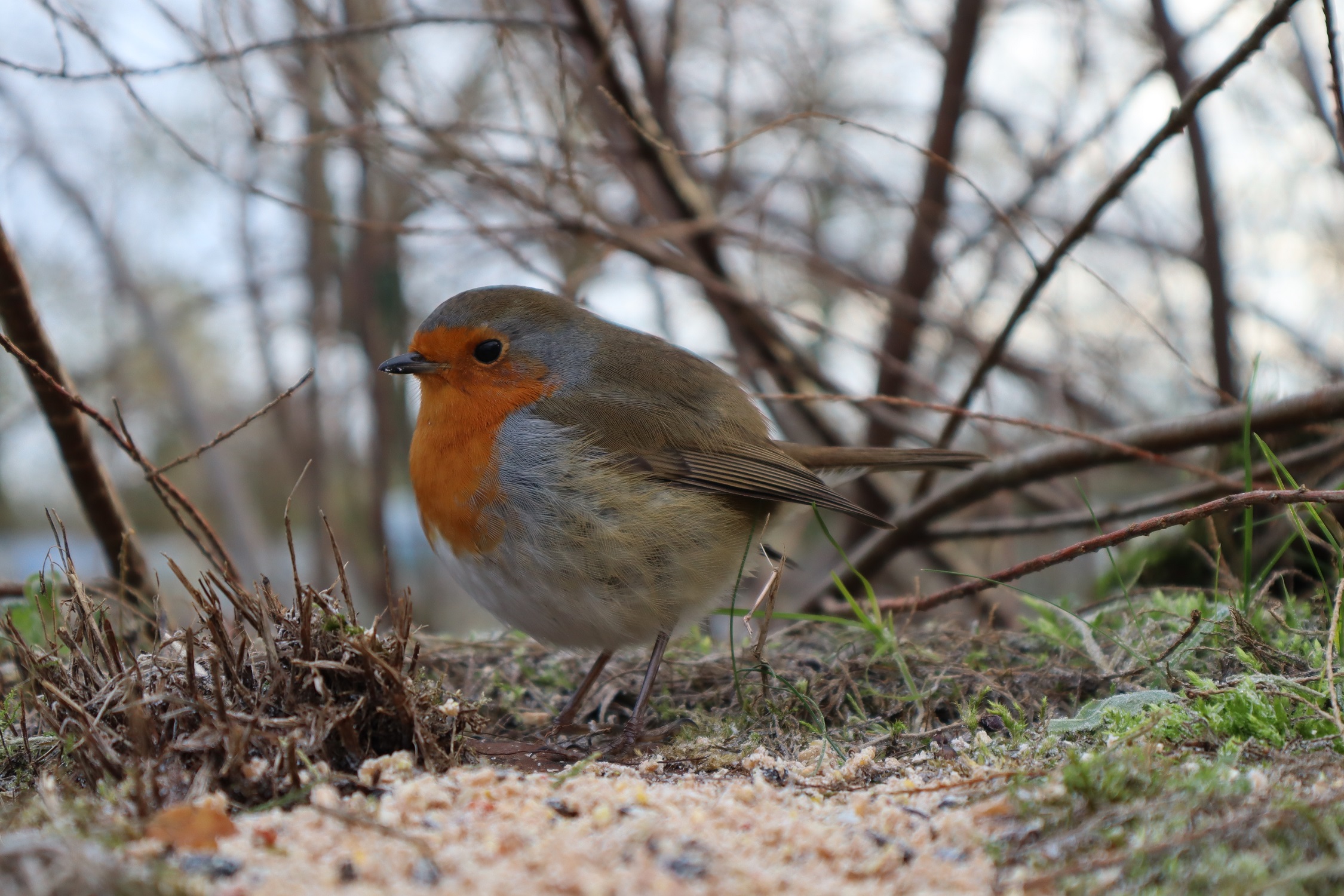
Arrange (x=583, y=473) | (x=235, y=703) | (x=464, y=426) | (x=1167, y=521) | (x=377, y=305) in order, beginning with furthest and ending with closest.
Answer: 1. (x=377, y=305)
2. (x=464, y=426)
3. (x=583, y=473)
4. (x=1167, y=521)
5. (x=235, y=703)

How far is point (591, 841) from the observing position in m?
1.51

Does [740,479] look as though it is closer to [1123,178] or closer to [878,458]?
[878,458]

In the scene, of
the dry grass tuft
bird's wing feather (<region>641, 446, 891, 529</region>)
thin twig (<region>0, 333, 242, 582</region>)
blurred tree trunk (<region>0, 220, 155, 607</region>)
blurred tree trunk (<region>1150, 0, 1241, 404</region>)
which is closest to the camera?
the dry grass tuft

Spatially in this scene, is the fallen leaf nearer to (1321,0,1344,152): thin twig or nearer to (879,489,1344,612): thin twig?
(879,489,1344,612): thin twig

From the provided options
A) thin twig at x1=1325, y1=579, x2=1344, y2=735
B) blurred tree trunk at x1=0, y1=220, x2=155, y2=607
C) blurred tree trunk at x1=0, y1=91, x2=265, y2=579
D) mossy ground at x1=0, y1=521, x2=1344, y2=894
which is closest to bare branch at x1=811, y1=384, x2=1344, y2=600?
mossy ground at x1=0, y1=521, x2=1344, y2=894

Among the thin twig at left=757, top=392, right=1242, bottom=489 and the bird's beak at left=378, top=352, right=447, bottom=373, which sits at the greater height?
the bird's beak at left=378, top=352, right=447, bottom=373

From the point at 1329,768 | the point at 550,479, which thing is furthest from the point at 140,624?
the point at 1329,768

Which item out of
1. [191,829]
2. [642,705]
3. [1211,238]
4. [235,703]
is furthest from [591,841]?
[1211,238]

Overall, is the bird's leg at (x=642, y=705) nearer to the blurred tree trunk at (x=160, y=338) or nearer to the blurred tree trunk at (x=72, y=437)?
the blurred tree trunk at (x=72, y=437)

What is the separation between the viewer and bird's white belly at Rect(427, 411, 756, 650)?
2.65 metres

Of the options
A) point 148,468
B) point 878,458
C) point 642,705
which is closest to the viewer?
point 148,468

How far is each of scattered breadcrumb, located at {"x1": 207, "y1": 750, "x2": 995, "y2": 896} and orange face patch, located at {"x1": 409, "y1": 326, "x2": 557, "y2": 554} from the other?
936mm

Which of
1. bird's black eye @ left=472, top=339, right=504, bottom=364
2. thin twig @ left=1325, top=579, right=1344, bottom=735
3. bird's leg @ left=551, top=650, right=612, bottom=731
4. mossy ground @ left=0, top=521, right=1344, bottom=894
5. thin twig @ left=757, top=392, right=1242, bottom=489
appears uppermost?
bird's black eye @ left=472, top=339, right=504, bottom=364

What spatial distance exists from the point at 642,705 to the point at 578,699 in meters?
0.25
